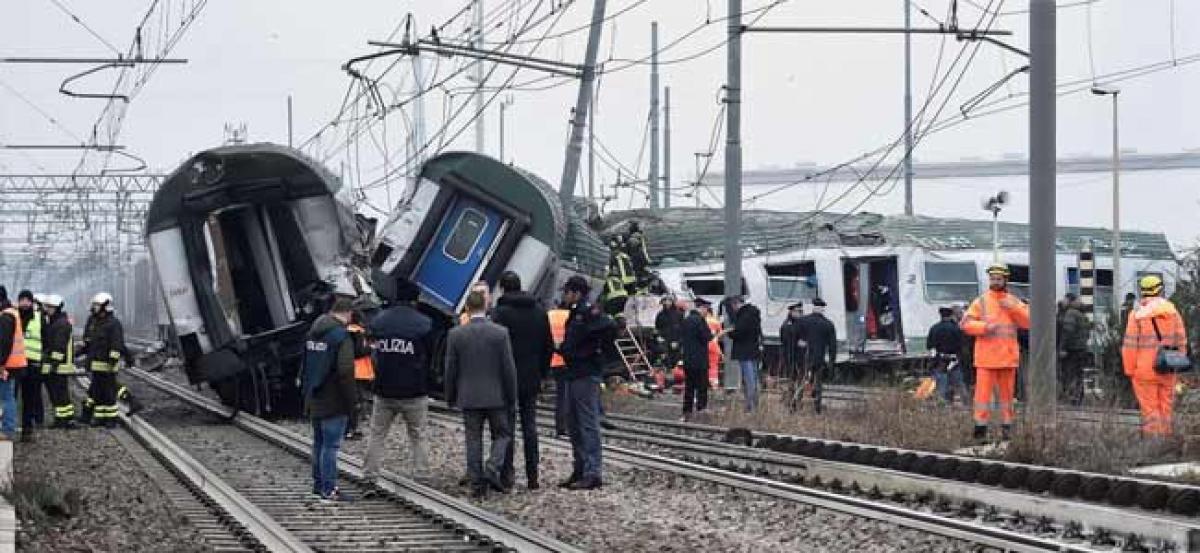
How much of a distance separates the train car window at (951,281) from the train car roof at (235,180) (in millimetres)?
14839

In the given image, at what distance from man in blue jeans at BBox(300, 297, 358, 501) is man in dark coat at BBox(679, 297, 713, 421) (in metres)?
9.30

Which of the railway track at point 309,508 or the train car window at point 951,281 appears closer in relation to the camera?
the railway track at point 309,508

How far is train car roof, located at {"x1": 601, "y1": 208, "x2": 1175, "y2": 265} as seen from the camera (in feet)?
116

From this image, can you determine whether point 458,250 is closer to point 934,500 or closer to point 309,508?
point 309,508

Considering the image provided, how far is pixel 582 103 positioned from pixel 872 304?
9.55m

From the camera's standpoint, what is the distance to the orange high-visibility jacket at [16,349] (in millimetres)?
19281

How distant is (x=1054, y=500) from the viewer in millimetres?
12117

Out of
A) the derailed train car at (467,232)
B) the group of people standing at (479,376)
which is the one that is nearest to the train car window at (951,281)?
the derailed train car at (467,232)

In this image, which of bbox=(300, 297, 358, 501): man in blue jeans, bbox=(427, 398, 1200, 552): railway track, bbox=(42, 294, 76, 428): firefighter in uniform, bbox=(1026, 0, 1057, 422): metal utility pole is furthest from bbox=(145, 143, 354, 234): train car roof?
bbox=(1026, 0, 1057, 422): metal utility pole

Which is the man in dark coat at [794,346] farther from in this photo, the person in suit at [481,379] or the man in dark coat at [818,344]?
the person in suit at [481,379]

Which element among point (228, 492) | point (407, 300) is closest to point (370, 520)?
point (228, 492)

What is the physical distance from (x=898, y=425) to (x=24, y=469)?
836cm

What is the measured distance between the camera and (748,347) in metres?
23.1

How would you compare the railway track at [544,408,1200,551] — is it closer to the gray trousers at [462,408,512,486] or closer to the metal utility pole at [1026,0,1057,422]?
the metal utility pole at [1026,0,1057,422]
